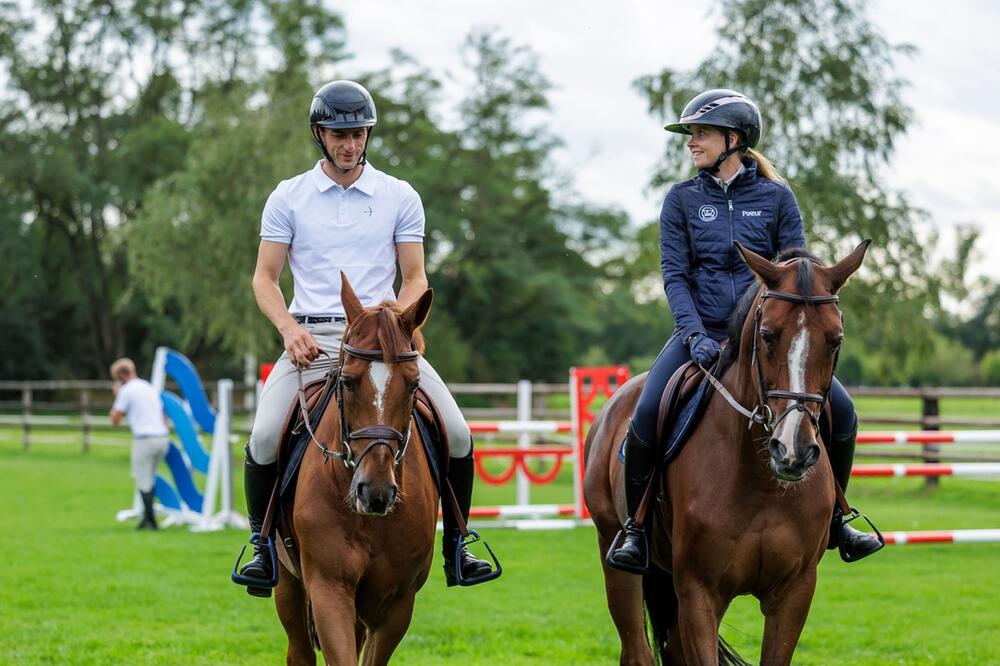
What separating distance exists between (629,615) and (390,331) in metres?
2.70

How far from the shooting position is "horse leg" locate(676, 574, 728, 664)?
5.35m

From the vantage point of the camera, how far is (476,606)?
34.3 feet

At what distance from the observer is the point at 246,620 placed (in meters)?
9.80

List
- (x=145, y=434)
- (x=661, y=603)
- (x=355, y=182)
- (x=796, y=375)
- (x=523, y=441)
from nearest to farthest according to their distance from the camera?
(x=796, y=375), (x=355, y=182), (x=661, y=603), (x=145, y=434), (x=523, y=441)

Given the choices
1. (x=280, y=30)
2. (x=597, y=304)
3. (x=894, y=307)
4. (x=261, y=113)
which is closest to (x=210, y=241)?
(x=261, y=113)

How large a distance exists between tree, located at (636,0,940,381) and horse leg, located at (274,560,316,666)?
19354mm

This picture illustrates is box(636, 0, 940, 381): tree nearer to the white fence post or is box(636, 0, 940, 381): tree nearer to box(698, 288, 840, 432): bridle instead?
the white fence post

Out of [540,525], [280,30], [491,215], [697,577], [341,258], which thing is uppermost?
[280,30]

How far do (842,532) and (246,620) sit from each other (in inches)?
216

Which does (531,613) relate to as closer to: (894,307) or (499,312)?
(894,307)

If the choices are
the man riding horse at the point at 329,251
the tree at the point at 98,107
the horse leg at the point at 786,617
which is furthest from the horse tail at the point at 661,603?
the tree at the point at 98,107

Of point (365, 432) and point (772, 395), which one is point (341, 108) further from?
point (772, 395)

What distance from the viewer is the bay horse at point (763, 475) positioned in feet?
16.0

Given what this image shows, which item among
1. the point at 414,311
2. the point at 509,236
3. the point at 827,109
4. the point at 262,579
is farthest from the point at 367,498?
the point at 509,236
